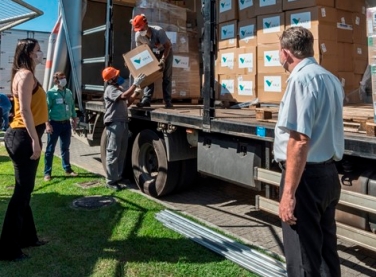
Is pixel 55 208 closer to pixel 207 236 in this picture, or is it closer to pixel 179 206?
pixel 179 206

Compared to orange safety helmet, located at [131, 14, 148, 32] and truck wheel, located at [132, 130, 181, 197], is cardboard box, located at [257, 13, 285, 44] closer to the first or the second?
orange safety helmet, located at [131, 14, 148, 32]

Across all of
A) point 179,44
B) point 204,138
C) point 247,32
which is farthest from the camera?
point 179,44

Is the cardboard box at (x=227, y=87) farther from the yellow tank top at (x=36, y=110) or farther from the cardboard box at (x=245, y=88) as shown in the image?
the yellow tank top at (x=36, y=110)

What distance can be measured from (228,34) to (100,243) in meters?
3.42

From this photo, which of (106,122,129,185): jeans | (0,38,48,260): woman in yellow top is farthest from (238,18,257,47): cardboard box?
(0,38,48,260): woman in yellow top

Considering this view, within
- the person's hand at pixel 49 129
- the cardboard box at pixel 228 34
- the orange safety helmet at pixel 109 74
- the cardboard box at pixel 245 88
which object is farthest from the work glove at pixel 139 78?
the person's hand at pixel 49 129

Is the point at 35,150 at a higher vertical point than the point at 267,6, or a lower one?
lower

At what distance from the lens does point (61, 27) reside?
24.6 feet

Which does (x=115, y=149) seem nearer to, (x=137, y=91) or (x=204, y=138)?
(x=137, y=91)

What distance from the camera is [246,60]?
5.41 m

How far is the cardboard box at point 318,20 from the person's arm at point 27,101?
3.09m

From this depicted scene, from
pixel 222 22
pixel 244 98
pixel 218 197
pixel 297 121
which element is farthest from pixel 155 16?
pixel 297 121

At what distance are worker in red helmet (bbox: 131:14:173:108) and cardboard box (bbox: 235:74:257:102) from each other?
1174mm

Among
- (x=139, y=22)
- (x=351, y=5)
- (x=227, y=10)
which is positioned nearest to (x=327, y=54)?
(x=351, y=5)
